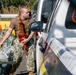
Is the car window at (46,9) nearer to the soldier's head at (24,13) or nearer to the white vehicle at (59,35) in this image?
the soldier's head at (24,13)

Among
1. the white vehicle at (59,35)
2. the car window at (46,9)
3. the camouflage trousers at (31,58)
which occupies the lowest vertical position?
the camouflage trousers at (31,58)

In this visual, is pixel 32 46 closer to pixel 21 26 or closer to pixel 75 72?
pixel 21 26

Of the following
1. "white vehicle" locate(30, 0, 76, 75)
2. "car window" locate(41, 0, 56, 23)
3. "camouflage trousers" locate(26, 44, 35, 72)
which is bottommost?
"camouflage trousers" locate(26, 44, 35, 72)

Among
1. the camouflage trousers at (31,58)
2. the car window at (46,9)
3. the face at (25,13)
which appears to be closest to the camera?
the camouflage trousers at (31,58)

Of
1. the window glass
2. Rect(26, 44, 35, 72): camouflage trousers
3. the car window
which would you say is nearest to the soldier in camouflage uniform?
Rect(26, 44, 35, 72): camouflage trousers

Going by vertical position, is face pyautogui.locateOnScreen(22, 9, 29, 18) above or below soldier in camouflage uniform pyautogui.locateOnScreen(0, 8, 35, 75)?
above

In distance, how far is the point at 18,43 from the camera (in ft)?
25.0

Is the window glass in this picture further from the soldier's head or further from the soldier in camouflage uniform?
the soldier's head

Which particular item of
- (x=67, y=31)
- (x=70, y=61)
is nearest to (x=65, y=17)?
(x=67, y=31)

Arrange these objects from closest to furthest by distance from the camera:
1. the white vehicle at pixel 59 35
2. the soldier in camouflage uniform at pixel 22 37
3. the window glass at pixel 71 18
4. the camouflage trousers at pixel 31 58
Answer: the white vehicle at pixel 59 35 → the window glass at pixel 71 18 → the camouflage trousers at pixel 31 58 → the soldier in camouflage uniform at pixel 22 37

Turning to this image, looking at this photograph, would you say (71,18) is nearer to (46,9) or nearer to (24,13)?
(24,13)

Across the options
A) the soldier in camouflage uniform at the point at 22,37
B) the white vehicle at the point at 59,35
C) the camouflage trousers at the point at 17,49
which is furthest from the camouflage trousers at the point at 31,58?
the white vehicle at the point at 59,35

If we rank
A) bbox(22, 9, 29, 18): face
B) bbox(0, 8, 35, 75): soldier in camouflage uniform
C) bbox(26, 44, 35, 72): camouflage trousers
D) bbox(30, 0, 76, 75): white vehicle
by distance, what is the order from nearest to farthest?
bbox(30, 0, 76, 75): white vehicle, bbox(26, 44, 35, 72): camouflage trousers, bbox(0, 8, 35, 75): soldier in camouflage uniform, bbox(22, 9, 29, 18): face

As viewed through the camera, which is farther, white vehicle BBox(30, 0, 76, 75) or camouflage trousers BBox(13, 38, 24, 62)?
camouflage trousers BBox(13, 38, 24, 62)
